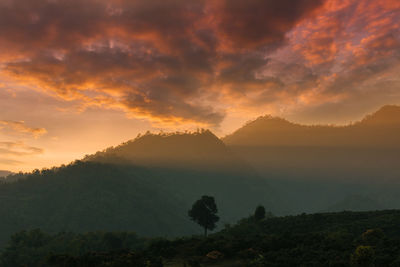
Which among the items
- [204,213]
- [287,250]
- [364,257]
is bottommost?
[287,250]

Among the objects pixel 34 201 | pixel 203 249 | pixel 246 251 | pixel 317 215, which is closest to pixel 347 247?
pixel 246 251

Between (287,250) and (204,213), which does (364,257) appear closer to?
(287,250)

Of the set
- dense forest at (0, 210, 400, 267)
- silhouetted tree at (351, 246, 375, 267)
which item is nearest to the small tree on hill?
dense forest at (0, 210, 400, 267)

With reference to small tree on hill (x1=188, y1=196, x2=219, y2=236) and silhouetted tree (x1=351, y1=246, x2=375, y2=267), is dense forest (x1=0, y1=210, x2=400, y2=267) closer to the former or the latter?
silhouetted tree (x1=351, y1=246, x2=375, y2=267)

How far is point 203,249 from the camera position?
3841cm

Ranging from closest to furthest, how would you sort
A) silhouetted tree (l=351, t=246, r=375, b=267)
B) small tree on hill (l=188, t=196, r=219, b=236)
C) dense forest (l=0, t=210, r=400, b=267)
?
1. silhouetted tree (l=351, t=246, r=375, b=267)
2. dense forest (l=0, t=210, r=400, b=267)
3. small tree on hill (l=188, t=196, r=219, b=236)

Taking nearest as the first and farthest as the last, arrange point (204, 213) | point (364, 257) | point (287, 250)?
point (364, 257)
point (287, 250)
point (204, 213)


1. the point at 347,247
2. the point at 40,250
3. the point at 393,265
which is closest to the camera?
the point at 393,265

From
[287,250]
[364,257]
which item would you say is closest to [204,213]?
[287,250]

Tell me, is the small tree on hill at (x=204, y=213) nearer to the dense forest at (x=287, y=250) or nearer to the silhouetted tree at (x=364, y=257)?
the dense forest at (x=287, y=250)

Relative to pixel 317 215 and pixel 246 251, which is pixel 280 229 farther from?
pixel 246 251

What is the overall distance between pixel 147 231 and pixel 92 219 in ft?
106

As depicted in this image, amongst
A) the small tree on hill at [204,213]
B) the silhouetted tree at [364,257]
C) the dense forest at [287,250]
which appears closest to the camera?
the silhouetted tree at [364,257]

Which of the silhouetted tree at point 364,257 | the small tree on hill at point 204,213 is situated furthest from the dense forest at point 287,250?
the small tree on hill at point 204,213
